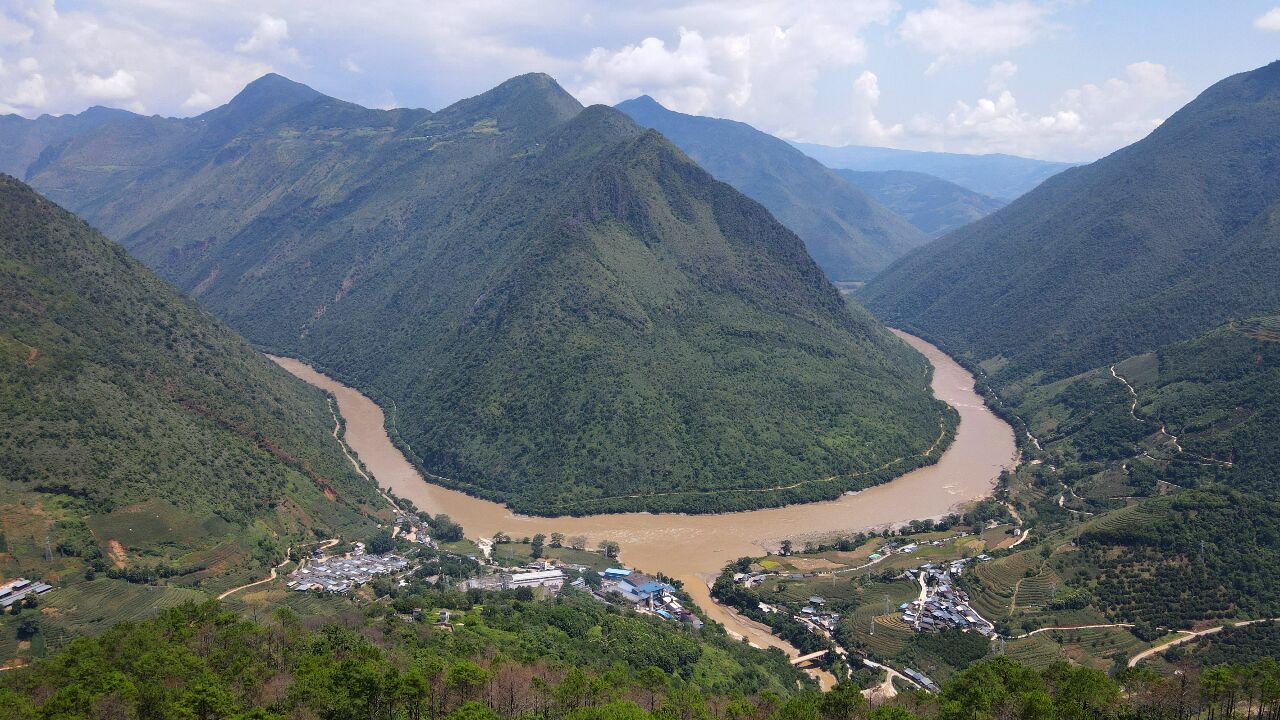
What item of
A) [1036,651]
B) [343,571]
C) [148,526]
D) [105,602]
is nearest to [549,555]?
[343,571]

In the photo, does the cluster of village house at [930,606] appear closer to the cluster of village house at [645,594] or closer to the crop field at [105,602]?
the cluster of village house at [645,594]

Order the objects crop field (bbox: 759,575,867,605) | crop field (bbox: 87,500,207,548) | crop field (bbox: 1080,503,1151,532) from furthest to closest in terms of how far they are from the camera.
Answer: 1. crop field (bbox: 1080,503,1151,532)
2. crop field (bbox: 759,575,867,605)
3. crop field (bbox: 87,500,207,548)

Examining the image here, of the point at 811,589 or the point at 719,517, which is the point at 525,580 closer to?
the point at 811,589

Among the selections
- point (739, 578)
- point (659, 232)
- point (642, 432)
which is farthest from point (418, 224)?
point (739, 578)

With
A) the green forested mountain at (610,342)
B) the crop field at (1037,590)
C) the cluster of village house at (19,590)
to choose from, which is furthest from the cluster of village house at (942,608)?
the cluster of village house at (19,590)

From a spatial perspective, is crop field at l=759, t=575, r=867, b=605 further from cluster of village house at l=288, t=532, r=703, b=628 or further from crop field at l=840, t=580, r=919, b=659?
cluster of village house at l=288, t=532, r=703, b=628

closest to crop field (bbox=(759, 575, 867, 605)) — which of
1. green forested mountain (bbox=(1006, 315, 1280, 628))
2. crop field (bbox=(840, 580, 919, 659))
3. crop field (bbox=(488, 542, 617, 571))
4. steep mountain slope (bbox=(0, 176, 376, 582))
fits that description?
crop field (bbox=(840, 580, 919, 659))
